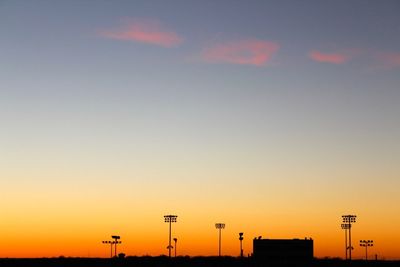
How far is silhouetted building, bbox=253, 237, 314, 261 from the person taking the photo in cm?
17350

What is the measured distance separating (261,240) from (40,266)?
5445cm

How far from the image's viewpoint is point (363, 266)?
16712 cm

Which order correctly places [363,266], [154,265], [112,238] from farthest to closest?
[112,238], [363,266], [154,265]

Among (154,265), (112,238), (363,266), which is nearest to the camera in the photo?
(154,265)

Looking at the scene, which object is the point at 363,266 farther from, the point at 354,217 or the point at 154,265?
the point at 154,265

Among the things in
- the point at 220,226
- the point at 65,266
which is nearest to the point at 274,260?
the point at 220,226

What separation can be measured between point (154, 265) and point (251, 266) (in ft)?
72.0

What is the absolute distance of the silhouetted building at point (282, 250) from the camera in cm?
17350

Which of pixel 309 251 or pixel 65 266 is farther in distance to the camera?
pixel 309 251

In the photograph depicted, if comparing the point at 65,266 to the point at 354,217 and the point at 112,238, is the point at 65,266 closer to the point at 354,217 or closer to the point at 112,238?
the point at 112,238

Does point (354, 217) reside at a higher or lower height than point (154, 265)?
higher

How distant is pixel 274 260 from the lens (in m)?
173

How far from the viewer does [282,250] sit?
570ft

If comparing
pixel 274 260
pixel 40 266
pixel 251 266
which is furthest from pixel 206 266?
pixel 40 266
